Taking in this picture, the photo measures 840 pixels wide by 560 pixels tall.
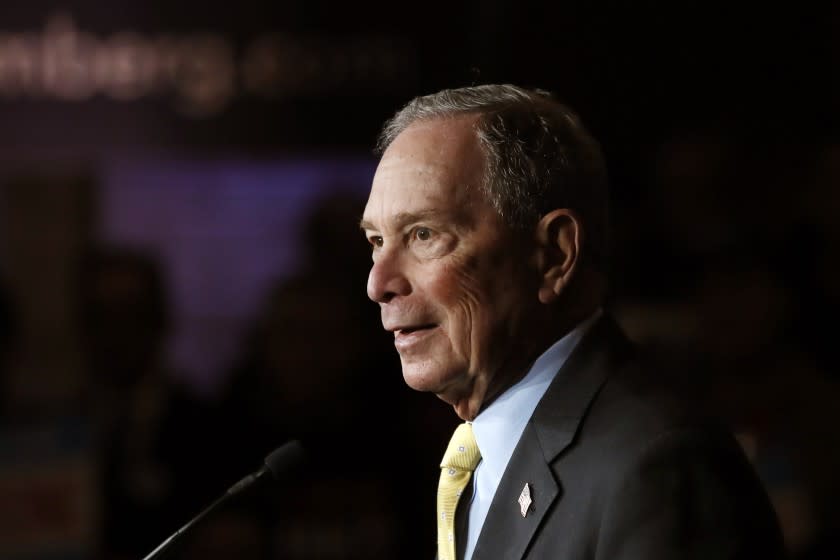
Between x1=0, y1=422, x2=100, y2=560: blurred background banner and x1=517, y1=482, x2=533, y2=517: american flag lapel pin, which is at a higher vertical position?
x1=517, y1=482, x2=533, y2=517: american flag lapel pin

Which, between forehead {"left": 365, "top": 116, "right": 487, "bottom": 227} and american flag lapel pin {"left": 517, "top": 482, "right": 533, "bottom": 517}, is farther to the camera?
forehead {"left": 365, "top": 116, "right": 487, "bottom": 227}

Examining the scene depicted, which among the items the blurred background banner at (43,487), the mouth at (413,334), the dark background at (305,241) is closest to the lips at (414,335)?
the mouth at (413,334)

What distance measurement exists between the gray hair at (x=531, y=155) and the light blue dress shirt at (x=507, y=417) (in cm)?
16

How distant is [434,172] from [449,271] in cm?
15

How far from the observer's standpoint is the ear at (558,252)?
1.80 metres

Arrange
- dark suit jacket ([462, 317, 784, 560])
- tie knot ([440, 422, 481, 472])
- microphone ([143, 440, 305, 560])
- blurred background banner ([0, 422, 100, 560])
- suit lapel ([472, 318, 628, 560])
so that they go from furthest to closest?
blurred background banner ([0, 422, 100, 560]), tie knot ([440, 422, 481, 472]), microphone ([143, 440, 305, 560]), suit lapel ([472, 318, 628, 560]), dark suit jacket ([462, 317, 784, 560])

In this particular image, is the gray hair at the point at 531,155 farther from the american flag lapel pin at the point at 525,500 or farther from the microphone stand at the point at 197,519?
the microphone stand at the point at 197,519

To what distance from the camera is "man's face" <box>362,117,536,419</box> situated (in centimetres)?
177

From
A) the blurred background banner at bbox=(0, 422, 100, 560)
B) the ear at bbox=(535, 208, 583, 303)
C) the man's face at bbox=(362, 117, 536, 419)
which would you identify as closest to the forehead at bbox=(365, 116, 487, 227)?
the man's face at bbox=(362, 117, 536, 419)

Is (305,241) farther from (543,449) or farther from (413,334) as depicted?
(543,449)

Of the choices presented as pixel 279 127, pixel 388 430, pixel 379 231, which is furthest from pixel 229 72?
pixel 379 231

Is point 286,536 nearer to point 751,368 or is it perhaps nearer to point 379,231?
point 751,368

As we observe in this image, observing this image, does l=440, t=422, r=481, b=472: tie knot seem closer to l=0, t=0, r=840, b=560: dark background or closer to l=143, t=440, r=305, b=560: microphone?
l=143, t=440, r=305, b=560: microphone

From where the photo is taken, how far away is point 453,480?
1.89 m
